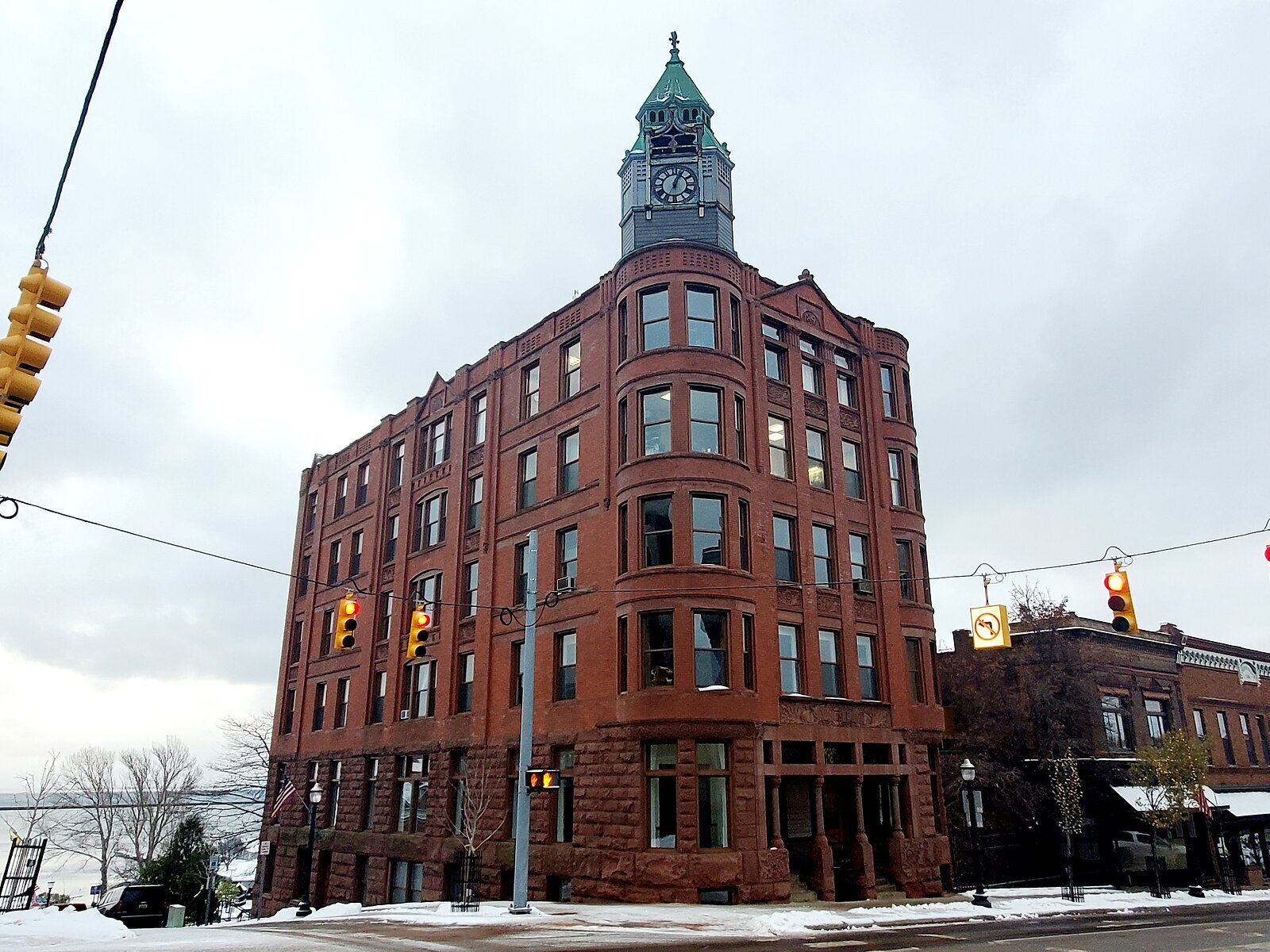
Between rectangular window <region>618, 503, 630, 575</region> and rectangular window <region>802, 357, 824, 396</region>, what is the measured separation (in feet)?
28.8

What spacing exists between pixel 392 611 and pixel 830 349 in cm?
2082

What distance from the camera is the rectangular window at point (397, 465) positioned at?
42.0 m

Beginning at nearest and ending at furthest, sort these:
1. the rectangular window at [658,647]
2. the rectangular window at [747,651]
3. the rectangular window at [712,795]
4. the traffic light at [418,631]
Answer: the traffic light at [418,631] < the rectangular window at [712,795] < the rectangular window at [658,647] < the rectangular window at [747,651]

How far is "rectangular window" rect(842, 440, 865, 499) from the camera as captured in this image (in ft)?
106

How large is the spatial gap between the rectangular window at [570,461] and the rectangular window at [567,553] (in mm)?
1392

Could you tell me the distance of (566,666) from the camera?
29328 millimetres

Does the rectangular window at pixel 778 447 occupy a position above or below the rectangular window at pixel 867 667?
above

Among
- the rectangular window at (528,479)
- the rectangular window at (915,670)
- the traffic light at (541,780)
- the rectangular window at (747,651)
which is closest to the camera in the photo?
the traffic light at (541,780)

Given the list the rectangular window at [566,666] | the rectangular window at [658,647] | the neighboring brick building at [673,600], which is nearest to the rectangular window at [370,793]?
the neighboring brick building at [673,600]

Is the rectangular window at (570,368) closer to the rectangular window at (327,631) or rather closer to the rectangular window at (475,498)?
the rectangular window at (475,498)

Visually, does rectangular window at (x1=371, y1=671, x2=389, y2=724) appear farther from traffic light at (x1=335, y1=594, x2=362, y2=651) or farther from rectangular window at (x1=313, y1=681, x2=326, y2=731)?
traffic light at (x1=335, y1=594, x2=362, y2=651)

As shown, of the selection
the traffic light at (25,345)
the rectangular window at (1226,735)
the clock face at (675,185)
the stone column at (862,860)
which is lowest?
the stone column at (862,860)

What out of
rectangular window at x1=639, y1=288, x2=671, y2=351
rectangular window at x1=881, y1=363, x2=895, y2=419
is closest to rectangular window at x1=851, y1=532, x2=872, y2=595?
rectangular window at x1=881, y1=363, x2=895, y2=419

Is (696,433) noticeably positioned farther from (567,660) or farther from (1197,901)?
(1197,901)
